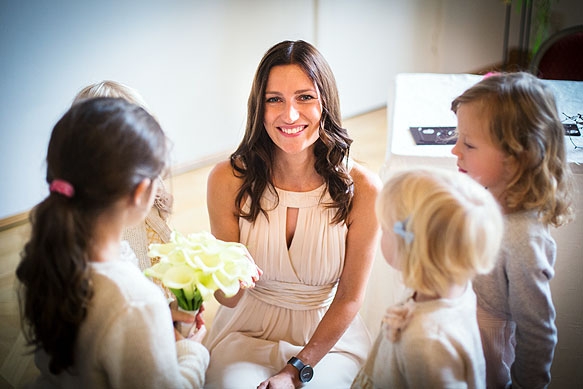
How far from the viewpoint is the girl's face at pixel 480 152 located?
143 centimetres

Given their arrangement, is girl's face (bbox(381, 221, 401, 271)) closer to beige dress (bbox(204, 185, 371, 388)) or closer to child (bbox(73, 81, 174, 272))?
beige dress (bbox(204, 185, 371, 388))

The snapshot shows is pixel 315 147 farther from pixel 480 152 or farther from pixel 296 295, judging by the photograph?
pixel 480 152

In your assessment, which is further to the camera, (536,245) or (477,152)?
(477,152)

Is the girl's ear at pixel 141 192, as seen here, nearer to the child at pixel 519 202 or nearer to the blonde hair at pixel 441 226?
the blonde hair at pixel 441 226

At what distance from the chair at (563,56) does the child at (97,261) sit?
3163 millimetres

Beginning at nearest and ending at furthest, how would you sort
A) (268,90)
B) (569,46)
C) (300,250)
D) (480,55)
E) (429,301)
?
(429,301)
(268,90)
(300,250)
(569,46)
(480,55)

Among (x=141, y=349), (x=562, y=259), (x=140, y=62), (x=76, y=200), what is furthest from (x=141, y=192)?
(x=140, y=62)

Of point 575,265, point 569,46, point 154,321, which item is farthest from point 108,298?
point 569,46

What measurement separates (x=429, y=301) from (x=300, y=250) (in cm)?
69

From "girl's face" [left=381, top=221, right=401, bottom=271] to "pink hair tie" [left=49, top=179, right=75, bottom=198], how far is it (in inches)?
24.7

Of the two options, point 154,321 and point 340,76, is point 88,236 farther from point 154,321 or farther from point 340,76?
point 340,76

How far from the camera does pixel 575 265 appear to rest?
1985mm

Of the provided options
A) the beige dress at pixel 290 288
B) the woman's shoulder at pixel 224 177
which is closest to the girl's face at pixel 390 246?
the beige dress at pixel 290 288

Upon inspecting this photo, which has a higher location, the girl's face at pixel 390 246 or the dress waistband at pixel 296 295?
the girl's face at pixel 390 246
